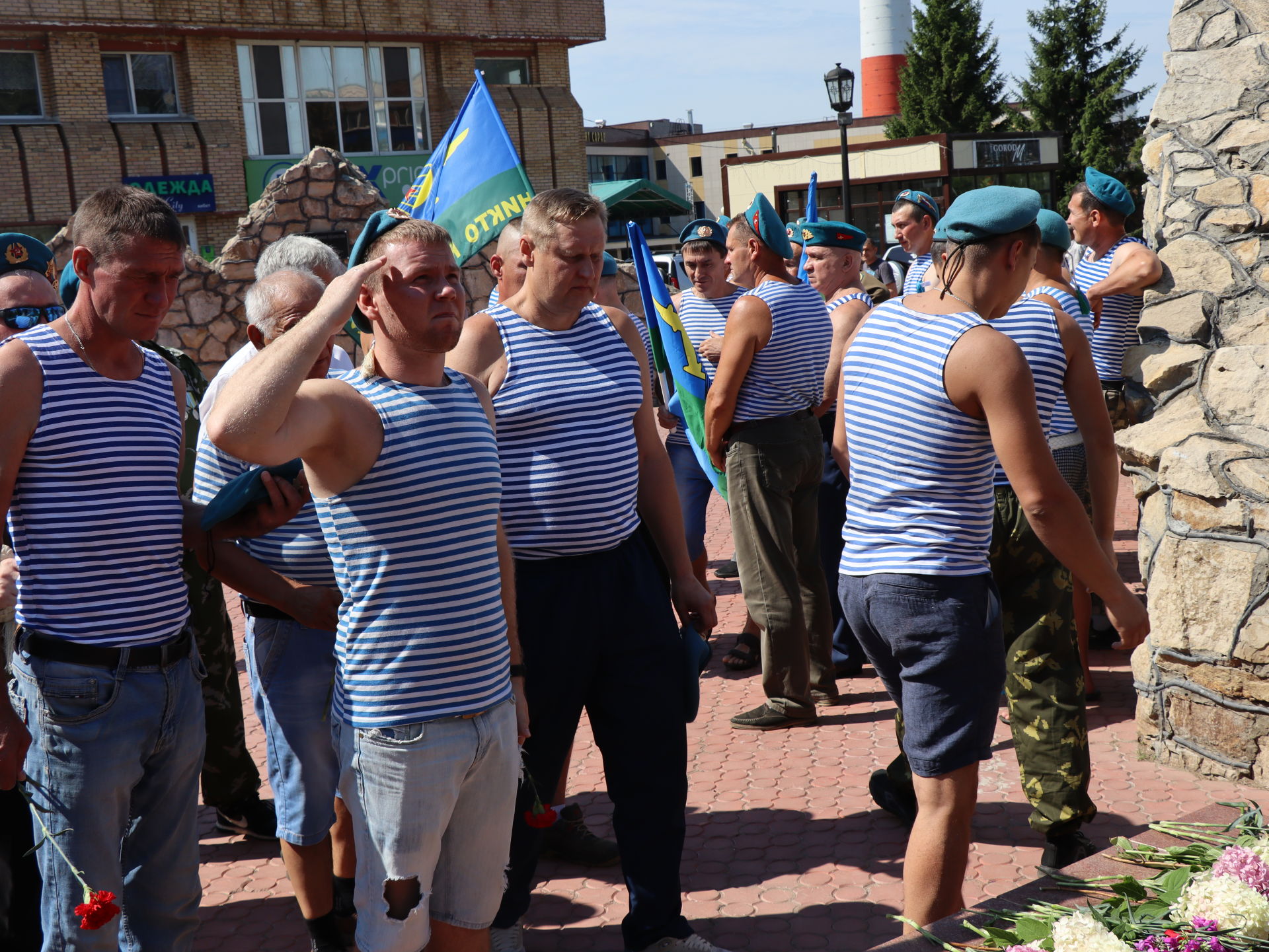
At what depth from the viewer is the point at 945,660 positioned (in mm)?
2891

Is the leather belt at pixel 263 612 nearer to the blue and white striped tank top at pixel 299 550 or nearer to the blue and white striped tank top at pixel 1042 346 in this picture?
the blue and white striped tank top at pixel 299 550

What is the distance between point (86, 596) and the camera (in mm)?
2617

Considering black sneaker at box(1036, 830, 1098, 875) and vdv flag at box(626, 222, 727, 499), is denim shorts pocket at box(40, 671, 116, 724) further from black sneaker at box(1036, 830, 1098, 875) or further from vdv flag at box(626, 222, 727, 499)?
vdv flag at box(626, 222, 727, 499)

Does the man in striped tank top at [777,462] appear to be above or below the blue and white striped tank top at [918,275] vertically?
below

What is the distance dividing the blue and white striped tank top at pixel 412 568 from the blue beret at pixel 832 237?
400cm

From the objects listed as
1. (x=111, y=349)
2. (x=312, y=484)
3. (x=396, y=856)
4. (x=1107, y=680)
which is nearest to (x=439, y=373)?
(x=312, y=484)

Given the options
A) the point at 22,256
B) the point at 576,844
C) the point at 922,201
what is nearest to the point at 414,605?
the point at 576,844

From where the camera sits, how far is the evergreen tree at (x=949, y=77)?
147 ft

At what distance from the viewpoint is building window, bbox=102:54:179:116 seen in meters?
24.8

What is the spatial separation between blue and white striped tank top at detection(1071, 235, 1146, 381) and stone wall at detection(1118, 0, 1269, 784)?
4.4 inches

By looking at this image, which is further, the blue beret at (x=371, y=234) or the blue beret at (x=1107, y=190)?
the blue beret at (x=1107, y=190)

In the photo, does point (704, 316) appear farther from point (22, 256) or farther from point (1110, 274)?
point (22, 256)

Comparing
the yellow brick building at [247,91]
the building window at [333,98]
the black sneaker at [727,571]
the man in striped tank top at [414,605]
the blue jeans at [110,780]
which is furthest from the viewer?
the building window at [333,98]

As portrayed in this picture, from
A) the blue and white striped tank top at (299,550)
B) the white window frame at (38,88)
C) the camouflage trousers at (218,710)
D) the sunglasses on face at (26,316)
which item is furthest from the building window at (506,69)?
the blue and white striped tank top at (299,550)
